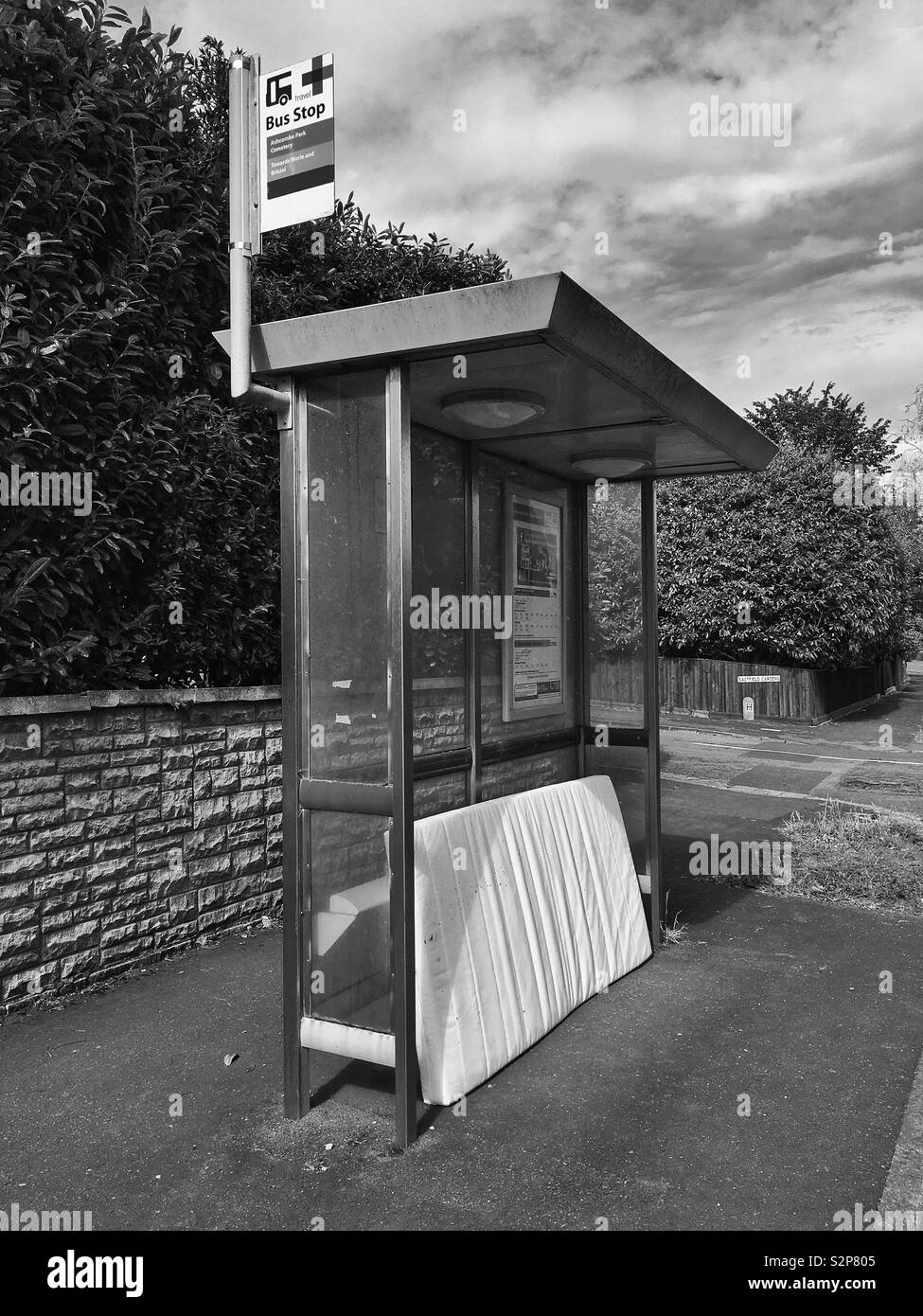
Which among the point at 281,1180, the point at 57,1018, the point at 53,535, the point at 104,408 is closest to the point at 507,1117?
the point at 281,1180

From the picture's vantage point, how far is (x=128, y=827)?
5.08m

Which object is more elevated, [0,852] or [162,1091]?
[0,852]

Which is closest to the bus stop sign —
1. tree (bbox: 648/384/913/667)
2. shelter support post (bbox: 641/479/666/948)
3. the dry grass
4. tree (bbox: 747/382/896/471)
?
shelter support post (bbox: 641/479/666/948)

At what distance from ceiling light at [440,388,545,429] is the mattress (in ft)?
5.44

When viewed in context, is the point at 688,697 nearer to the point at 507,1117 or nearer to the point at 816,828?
the point at 816,828

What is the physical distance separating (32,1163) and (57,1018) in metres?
1.32

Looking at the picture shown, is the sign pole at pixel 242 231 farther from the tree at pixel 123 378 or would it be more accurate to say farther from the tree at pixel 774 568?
the tree at pixel 774 568

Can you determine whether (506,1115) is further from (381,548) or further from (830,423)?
(830,423)

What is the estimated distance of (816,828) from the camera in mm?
8445

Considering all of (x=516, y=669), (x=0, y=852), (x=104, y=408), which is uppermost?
(x=104, y=408)

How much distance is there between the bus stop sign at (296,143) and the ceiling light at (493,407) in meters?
0.87

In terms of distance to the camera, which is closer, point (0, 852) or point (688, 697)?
point (0, 852)

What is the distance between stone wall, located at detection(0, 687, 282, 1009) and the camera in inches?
180

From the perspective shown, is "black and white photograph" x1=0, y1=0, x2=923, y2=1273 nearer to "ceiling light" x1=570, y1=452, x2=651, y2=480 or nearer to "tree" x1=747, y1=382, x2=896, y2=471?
"ceiling light" x1=570, y1=452, x2=651, y2=480
